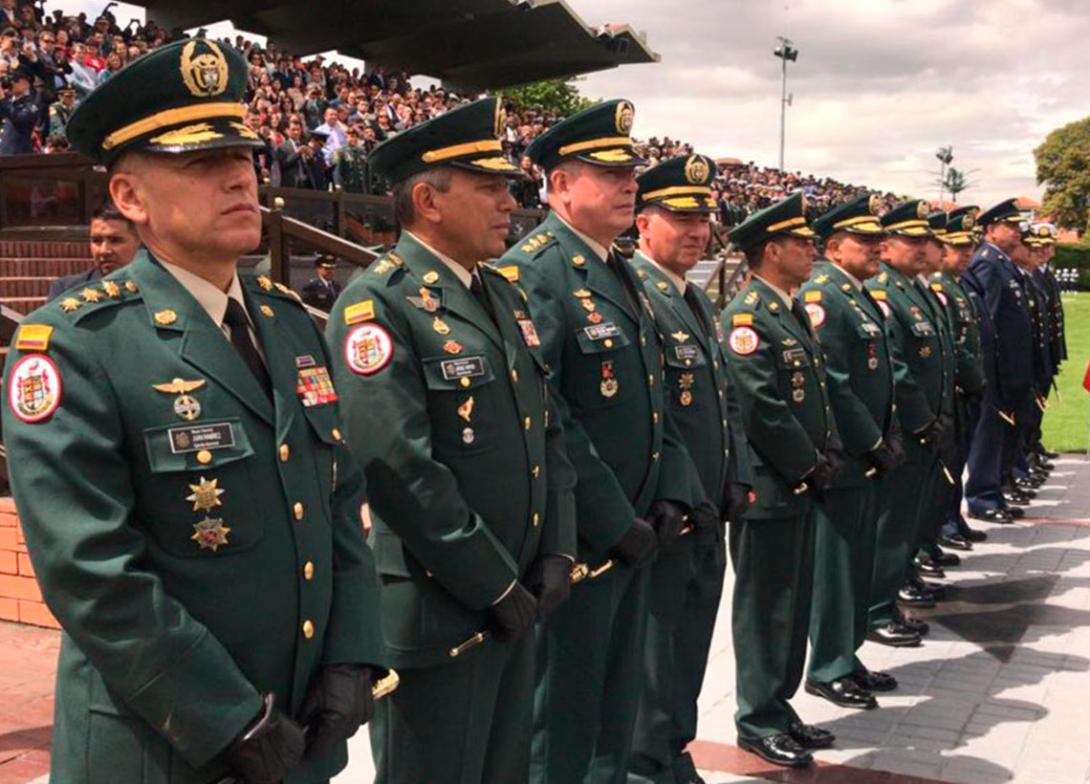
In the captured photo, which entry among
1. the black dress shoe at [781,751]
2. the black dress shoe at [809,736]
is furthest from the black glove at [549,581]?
the black dress shoe at [809,736]

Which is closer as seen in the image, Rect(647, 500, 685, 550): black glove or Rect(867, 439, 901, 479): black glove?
Rect(647, 500, 685, 550): black glove

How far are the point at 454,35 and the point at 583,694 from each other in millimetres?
27886

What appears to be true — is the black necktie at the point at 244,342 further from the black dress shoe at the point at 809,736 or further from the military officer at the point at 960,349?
the military officer at the point at 960,349

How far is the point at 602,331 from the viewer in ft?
12.2

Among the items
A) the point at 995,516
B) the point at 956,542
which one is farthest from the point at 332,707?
the point at 995,516

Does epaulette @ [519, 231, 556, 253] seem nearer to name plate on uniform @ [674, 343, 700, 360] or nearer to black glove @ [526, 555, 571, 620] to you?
name plate on uniform @ [674, 343, 700, 360]

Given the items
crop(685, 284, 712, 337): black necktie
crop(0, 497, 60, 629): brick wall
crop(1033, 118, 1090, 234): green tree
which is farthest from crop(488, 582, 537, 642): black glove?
crop(1033, 118, 1090, 234): green tree

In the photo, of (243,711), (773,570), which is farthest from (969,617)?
(243,711)

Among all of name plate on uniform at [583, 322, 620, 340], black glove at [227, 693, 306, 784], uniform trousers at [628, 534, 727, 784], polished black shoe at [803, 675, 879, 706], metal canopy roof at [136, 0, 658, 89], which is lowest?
polished black shoe at [803, 675, 879, 706]

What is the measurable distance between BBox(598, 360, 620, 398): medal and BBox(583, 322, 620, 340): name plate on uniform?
8 centimetres

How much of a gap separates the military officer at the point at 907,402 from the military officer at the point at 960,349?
3.40ft

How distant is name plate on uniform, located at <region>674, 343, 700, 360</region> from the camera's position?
161 inches

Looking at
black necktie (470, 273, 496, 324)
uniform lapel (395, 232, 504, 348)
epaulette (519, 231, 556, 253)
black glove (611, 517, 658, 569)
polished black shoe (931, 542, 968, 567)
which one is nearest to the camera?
uniform lapel (395, 232, 504, 348)

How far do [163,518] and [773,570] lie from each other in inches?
122
